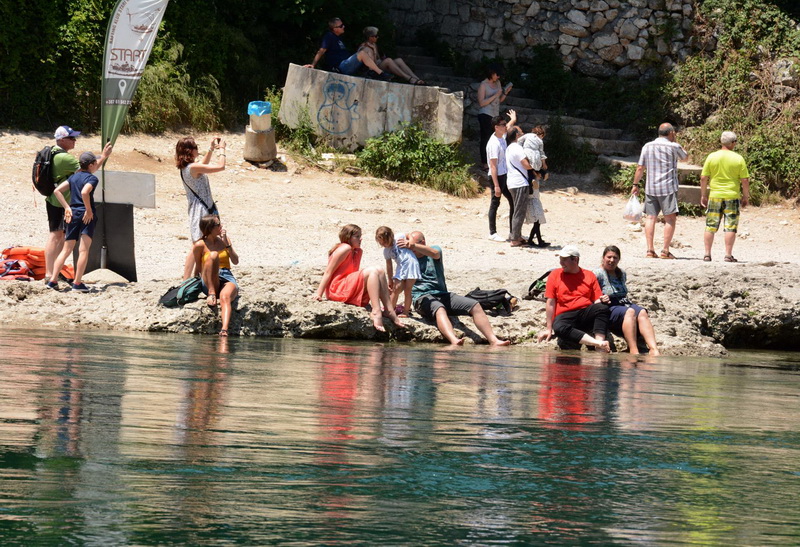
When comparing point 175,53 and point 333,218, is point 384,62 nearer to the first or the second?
point 175,53

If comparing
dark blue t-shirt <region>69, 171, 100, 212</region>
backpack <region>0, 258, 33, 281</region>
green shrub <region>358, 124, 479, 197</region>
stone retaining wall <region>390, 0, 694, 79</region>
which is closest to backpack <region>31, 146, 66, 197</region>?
dark blue t-shirt <region>69, 171, 100, 212</region>

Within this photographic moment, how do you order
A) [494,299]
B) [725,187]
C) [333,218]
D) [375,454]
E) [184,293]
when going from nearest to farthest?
[375,454] → [184,293] → [494,299] → [725,187] → [333,218]

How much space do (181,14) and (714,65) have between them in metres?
9.53

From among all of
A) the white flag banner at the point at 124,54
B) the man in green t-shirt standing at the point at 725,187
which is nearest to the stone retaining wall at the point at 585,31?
the man in green t-shirt standing at the point at 725,187

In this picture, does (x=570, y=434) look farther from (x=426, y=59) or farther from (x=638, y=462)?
(x=426, y=59)

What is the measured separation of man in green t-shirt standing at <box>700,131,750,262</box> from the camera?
46.3 ft

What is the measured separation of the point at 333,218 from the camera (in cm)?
1675

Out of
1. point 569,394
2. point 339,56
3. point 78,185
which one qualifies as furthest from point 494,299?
point 339,56

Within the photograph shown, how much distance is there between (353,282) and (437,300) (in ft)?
2.59

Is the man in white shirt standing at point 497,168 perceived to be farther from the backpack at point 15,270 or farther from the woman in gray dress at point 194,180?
the backpack at point 15,270

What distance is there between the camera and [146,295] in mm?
10727

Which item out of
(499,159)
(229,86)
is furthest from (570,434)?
(229,86)

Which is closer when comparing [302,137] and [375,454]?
[375,454]

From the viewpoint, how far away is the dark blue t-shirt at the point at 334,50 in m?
19.1
